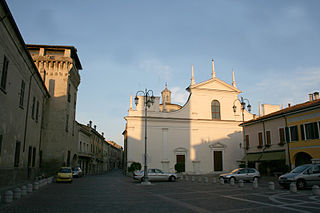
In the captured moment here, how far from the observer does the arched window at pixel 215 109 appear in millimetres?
39031

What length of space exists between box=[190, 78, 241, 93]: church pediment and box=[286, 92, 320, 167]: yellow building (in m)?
13.5

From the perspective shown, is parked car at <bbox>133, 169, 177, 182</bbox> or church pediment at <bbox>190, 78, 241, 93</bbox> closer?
parked car at <bbox>133, 169, 177, 182</bbox>

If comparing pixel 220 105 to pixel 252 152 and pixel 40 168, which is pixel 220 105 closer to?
pixel 252 152

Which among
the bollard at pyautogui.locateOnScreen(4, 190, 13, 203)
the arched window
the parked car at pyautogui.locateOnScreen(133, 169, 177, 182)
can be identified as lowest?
the parked car at pyautogui.locateOnScreen(133, 169, 177, 182)

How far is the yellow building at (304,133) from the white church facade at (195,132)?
1242 cm

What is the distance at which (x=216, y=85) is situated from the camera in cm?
3941

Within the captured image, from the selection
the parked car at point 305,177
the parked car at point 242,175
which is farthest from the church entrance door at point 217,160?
the parked car at point 305,177

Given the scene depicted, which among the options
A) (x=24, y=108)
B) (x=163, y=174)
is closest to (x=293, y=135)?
(x=163, y=174)

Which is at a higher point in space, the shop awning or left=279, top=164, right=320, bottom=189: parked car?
the shop awning

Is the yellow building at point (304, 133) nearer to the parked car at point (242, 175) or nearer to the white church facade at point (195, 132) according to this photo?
the parked car at point (242, 175)

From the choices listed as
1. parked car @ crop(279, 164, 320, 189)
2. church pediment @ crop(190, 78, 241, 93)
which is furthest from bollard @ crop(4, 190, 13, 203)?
church pediment @ crop(190, 78, 241, 93)

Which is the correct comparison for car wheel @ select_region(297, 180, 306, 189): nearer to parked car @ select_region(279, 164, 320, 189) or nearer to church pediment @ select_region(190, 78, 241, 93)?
parked car @ select_region(279, 164, 320, 189)

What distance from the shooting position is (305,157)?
26141 mm

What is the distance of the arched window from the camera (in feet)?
128
